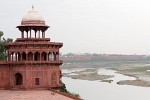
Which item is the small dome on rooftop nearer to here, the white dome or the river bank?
the white dome

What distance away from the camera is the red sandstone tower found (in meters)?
25.4

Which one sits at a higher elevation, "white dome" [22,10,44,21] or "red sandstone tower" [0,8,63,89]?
"white dome" [22,10,44,21]

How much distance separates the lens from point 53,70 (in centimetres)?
2617

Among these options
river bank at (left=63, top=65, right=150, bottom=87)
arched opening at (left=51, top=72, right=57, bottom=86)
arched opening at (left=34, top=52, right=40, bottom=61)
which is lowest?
river bank at (left=63, top=65, right=150, bottom=87)

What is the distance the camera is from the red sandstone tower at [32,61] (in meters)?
25.4

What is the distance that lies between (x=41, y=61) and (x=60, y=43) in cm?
216

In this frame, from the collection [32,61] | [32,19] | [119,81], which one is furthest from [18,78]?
[119,81]

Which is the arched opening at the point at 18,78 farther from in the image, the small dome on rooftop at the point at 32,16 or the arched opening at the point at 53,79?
the small dome on rooftop at the point at 32,16

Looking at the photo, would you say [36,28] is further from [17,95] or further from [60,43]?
[17,95]

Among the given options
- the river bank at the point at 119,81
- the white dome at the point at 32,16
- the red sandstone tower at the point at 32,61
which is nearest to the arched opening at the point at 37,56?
the red sandstone tower at the point at 32,61

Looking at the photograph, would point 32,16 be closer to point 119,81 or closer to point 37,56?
point 37,56

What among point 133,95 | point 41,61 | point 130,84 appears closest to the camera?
point 41,61

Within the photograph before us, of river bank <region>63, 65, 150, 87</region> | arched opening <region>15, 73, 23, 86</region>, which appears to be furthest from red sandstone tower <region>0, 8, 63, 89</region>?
river bank <region>63, 65, 150, 87</region>

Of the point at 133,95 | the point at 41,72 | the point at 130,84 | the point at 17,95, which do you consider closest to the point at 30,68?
the point at 41,72
